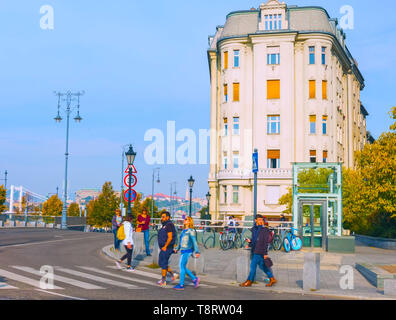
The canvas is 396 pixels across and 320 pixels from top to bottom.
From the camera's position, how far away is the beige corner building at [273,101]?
48781mm

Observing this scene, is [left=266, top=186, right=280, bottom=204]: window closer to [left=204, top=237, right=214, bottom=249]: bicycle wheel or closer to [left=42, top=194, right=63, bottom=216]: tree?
[left=204, top=237, right=214, bottom=249]: bicycle wheel

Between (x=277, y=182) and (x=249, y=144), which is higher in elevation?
(x=249, y=144)

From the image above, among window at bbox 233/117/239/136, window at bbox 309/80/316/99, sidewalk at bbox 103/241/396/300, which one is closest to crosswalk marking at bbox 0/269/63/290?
sidewalk at bbox 103/241/396/300

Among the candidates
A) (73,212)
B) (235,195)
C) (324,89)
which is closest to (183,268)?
(235,195)

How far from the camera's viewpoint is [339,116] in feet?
176

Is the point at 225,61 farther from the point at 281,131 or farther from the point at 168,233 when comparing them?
the point at 168,233

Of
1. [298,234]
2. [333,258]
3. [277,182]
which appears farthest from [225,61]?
[333,258]

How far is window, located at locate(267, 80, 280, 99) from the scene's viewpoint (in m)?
49.4

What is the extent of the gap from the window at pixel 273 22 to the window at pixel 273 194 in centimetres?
1492

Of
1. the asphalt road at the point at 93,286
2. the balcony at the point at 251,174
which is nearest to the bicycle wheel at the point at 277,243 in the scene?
the asphalt road at the point at 93,286

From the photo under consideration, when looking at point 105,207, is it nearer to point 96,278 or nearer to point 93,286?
point 96,278

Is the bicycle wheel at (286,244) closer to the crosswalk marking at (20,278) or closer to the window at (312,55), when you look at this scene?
the crosswalk marking at (20,278)

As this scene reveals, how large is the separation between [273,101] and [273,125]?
7.21 ft
